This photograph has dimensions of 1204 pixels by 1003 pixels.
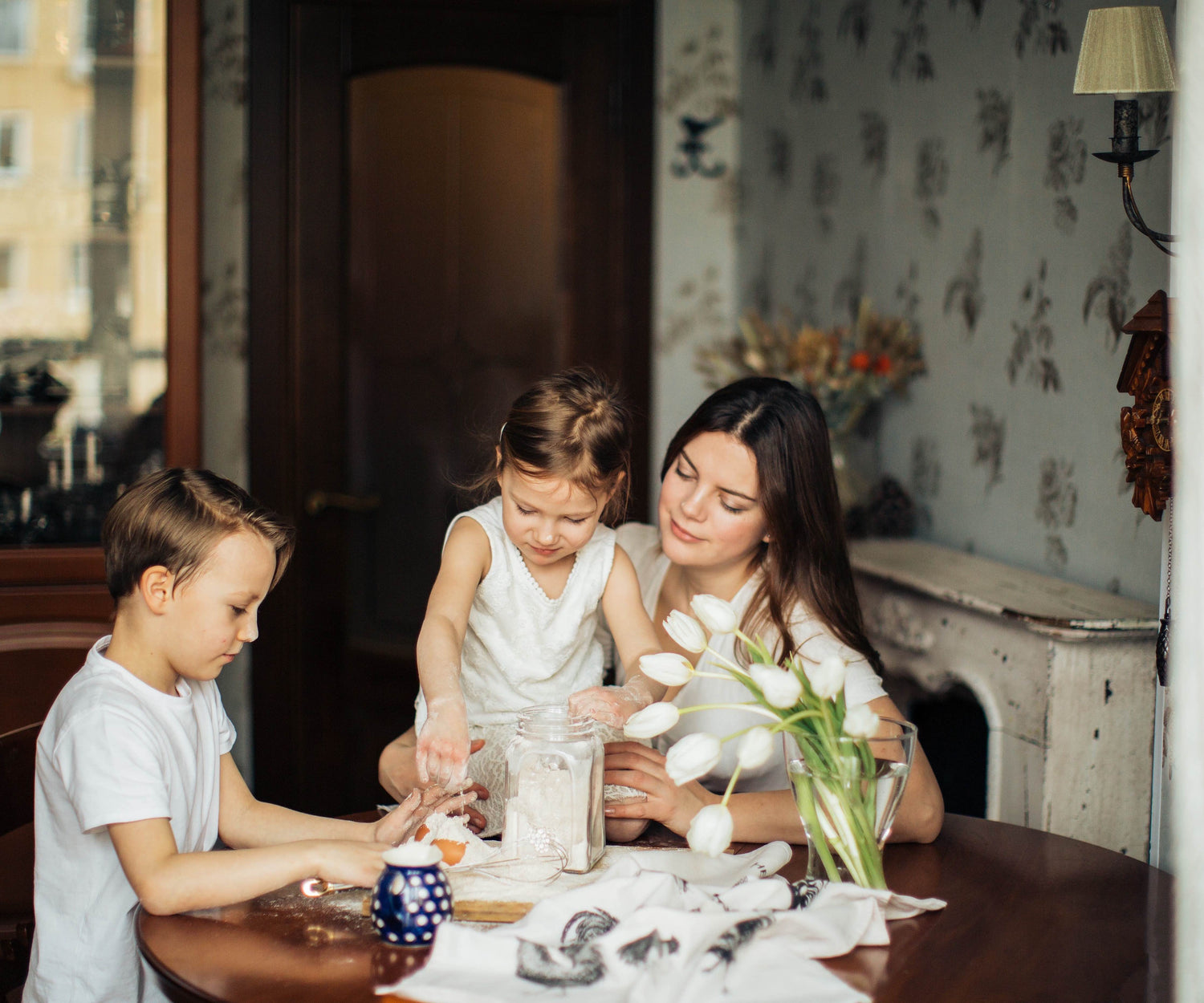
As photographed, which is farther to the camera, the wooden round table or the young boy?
the young boy

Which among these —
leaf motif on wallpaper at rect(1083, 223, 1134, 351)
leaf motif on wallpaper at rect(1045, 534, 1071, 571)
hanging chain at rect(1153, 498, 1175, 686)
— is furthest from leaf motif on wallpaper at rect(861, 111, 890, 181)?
hanging chain at rect(1153, 498, 1175, 686)

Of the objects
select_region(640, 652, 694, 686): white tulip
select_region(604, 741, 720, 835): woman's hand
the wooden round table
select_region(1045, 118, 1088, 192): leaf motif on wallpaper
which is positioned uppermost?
select_region(1045, 118, 1088, 192): leaf motif on wallpaper

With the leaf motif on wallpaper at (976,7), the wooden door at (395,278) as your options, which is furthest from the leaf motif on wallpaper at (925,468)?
the wooden door at (395,278)

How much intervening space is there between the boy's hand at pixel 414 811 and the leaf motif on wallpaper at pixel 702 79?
8.46ft

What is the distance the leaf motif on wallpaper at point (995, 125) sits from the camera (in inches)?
88.9

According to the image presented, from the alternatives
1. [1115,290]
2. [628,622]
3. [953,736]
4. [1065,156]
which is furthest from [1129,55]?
[953,736]

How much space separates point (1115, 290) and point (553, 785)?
1.31m

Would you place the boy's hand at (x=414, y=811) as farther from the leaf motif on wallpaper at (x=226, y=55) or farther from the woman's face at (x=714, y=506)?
the leaf motif on wallpaper at (x=226, y=55)

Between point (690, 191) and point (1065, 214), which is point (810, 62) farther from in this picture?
point (1065, 214)

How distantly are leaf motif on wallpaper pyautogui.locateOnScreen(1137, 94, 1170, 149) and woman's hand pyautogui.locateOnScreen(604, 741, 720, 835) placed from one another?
1.16 metres

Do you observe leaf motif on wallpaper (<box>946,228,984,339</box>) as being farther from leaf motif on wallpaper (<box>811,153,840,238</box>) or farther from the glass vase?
the glass vase

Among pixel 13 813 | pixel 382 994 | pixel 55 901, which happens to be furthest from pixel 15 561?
pixel 382 994

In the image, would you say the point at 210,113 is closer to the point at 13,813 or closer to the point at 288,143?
the point at 288,143

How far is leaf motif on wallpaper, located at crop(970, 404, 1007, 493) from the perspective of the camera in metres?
2.30
